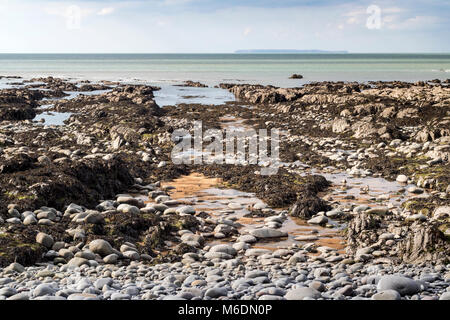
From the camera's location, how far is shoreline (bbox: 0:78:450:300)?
20.4 feet

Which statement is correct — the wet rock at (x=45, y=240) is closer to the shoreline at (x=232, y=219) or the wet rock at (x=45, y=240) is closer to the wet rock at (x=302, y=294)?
the shoreline at (x=232, y=219)

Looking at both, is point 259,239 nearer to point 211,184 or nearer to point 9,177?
point 211,184

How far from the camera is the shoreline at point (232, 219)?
6.23 meters

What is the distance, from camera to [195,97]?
42094 mm

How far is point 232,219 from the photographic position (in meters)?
10.3

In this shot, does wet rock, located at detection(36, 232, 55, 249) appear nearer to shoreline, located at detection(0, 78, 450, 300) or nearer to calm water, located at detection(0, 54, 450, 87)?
shoreline, located at detection(0, 78, 450, 300)

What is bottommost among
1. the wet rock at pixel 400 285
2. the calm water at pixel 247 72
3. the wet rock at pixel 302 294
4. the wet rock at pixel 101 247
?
the wet rock at pixel 101 247

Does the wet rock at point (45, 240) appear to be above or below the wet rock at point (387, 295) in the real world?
below

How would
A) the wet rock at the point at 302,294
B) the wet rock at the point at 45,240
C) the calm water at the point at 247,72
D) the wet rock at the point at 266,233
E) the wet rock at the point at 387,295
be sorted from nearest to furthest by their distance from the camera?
the wet rock at the point at 387,295 < the wet rock at the point at 302,294 < the wet rock at the point at 45,240 < the wet rock at the point at 266,233 < the calm water at the point at 247,72

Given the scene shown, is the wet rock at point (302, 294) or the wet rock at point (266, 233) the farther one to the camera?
the wet rock at point (266, 233)

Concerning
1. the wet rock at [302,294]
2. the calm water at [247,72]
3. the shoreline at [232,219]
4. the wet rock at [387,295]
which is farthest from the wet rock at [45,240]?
the calm water at [247,72]

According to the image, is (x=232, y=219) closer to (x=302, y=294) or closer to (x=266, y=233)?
(x=266, y=233)

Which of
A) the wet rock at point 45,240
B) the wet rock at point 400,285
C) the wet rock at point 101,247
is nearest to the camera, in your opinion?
the wet rock at point 400,285

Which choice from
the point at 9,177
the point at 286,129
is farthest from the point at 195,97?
the point at 9,177
